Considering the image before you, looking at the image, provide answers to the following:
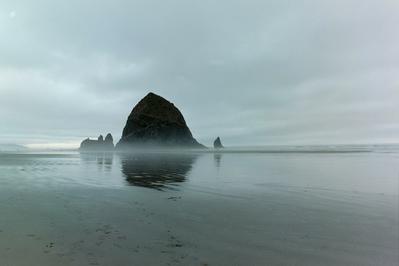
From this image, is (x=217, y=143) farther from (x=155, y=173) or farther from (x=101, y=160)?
(x=155, y=173)

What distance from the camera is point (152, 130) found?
484ft

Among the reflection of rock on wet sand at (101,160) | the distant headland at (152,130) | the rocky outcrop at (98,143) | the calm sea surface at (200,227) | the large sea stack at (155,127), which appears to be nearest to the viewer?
the calm sea surface at (200,227)

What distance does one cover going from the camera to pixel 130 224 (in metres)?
8.40

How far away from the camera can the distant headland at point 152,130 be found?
146m

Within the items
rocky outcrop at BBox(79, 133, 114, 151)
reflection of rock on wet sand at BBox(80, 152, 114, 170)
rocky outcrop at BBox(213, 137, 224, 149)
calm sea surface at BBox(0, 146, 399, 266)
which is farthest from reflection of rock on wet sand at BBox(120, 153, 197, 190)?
rocky outcrop at BBox(213, 137, 224, 149)

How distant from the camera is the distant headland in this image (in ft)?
480

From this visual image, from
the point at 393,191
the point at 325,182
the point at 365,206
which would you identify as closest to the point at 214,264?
the point at 365,206

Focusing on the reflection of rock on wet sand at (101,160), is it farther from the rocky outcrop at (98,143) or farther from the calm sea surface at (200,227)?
the rocky outcrop at (98,143)

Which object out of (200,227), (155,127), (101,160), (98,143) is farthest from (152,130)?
(200,227)

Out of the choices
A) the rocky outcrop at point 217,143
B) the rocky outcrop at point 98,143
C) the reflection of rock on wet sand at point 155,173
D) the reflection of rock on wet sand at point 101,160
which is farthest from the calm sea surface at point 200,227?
the rocky outcrop at point 217,143

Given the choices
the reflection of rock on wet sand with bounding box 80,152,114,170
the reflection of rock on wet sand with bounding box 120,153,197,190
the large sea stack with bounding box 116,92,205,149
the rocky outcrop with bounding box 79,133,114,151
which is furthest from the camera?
the rocky outcrop with bounding box 79,133,114,151

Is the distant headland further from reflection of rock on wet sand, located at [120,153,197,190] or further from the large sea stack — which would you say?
reflection of rock on wet sand, located at [120,153,197,190]

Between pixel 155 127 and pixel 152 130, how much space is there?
2.31m

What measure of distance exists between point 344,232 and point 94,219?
24.3 feet
